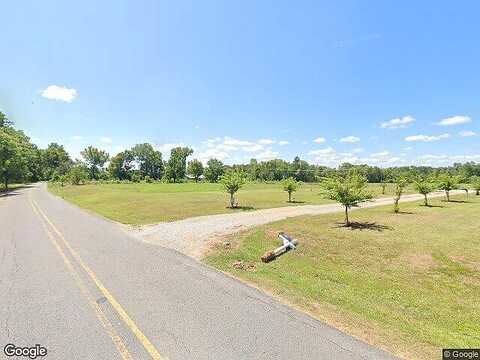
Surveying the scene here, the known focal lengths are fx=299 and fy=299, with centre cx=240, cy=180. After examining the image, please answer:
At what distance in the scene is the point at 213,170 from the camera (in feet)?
412

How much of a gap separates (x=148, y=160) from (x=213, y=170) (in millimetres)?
33464

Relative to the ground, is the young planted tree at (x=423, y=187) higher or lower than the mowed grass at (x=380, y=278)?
higher

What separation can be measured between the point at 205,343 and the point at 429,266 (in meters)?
10.7

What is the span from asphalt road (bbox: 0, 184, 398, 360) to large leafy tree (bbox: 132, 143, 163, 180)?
130 metres

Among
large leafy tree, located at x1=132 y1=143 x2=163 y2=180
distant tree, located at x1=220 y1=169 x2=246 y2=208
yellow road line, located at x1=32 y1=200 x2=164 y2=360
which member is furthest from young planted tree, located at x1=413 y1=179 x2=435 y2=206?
large leafy tree, located at x1=132 y1=143 x2=163 y2=180

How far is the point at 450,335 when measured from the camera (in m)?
6.86

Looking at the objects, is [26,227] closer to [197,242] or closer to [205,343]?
[197,242]

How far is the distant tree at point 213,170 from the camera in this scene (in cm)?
11794

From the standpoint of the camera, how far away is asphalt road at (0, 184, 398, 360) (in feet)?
18.3

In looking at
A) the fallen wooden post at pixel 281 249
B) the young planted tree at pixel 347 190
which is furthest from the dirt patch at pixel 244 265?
the young planted tree at pixel 347 190

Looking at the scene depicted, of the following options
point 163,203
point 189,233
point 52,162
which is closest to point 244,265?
point 189,233

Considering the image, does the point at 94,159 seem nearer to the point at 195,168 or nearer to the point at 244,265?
the point at 195,168

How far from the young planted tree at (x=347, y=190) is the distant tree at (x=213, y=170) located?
92208mm

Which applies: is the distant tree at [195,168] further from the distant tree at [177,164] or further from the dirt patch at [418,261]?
the dirt patch at [418,261]
